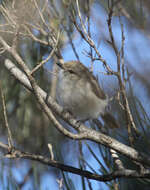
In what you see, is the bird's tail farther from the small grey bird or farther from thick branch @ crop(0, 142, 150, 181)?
thick branch @ crop(0, 142, 150, 181)

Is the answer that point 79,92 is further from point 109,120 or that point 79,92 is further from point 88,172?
point 88,172

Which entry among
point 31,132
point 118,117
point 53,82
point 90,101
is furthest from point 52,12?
point 31,132

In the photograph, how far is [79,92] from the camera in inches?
98.9

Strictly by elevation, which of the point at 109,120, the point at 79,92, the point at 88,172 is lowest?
the point at 88,172

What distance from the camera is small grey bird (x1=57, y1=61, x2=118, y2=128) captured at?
8.25 feet

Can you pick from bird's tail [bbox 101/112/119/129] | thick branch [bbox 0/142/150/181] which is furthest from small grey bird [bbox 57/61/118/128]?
thick branch [bbox 0/142/150/181]

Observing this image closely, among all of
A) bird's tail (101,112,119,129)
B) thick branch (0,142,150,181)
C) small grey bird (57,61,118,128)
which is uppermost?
small grey bird (57,61,118,128)

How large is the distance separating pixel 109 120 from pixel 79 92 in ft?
1.26

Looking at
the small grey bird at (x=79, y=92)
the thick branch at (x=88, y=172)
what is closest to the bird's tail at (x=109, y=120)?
the small grey bird at (x=79, y=92)

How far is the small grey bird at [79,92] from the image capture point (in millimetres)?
2516

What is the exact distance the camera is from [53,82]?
299cm

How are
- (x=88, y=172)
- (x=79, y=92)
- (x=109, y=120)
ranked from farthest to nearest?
(x=109, y=120) < (x=79, y=92) < (x=88, y=172)

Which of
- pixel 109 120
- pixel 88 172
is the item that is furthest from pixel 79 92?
pixel 88 172

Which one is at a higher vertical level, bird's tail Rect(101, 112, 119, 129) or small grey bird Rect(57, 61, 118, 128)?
small grey bird Rect(57, 61, 118, 128)
